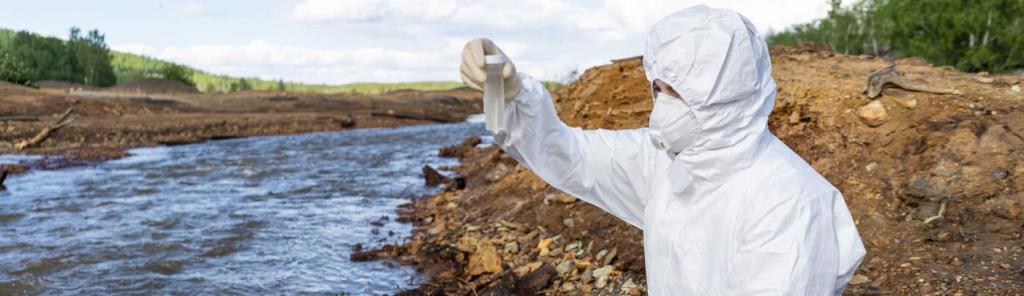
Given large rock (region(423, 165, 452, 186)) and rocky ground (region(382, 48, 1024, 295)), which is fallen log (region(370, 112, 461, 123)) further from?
rocky ground (region(382, 48, 1024, 295))

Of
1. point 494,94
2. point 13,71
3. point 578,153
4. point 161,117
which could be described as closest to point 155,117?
point 161,117

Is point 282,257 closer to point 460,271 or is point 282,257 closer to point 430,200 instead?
point 460,271

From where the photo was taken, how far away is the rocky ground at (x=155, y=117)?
2227cm

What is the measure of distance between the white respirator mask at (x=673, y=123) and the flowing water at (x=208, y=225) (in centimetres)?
534

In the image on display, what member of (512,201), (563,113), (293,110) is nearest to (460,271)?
(512,201)

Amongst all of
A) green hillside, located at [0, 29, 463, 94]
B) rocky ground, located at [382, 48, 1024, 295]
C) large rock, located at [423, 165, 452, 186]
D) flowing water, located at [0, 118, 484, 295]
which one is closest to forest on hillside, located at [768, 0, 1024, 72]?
large rock, located at [423, 165, 452, 186]

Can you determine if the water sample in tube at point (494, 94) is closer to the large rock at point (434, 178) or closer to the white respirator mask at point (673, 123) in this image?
the white respirator mask at point (673, 123)

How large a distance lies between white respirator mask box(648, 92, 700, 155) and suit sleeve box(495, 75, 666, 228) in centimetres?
22

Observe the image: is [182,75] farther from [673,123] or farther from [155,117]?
[673,123]

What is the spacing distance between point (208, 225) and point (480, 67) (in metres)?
9.64

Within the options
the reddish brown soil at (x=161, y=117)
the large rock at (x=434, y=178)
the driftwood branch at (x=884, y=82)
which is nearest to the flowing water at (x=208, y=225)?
the large rock at (x=434, y=178)

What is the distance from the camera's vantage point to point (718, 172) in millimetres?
2299

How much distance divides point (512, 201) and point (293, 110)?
29408 mm

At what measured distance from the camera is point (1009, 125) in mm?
6746
